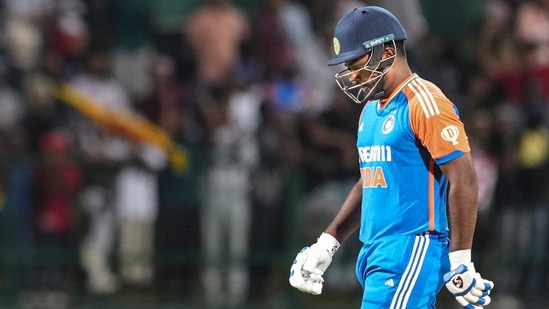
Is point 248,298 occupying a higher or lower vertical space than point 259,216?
lower

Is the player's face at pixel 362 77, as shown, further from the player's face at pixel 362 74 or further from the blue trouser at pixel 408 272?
the blue trouser at pixel 408 272

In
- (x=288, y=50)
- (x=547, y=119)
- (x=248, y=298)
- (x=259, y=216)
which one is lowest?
(x=248, y=298)

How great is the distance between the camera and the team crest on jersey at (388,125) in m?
5.62

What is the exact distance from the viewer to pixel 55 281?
11898mm

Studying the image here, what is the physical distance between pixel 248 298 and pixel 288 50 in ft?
9.86

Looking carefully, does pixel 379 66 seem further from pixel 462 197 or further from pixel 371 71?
pixel 462 197

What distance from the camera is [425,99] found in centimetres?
548

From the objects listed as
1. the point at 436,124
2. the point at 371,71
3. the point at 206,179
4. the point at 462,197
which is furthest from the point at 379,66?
the point at 206,179

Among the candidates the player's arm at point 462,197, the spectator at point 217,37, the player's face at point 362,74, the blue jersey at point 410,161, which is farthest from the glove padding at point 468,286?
the spectator at point 217,37

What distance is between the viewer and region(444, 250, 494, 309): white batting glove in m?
5.21

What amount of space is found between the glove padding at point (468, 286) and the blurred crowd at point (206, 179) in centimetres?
638

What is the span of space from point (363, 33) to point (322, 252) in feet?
4.03

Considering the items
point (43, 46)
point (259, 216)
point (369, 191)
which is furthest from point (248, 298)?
point (369, 191)

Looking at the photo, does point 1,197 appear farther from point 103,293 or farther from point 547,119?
point 547,119
